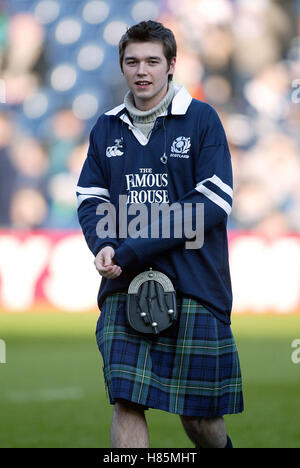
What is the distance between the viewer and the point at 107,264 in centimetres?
398

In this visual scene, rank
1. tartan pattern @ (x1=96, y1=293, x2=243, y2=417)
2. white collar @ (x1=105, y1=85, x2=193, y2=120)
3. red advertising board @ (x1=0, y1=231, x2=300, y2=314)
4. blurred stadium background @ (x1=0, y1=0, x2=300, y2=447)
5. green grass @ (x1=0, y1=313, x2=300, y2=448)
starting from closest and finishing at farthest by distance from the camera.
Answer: tartan pattern @ (x1=96, y1=293, x2=243, y2=417)
white collar @ (x1=105, y1=85, x2=193, y2=120)
green grass @ (x1=0, y1=313, x2=300, y2=448)
red advertising board @ (x1=0, y1=231, x2=300, y2=314)
blurred stadium background @ (x1=0, y1=0, x2=300, y2=447)

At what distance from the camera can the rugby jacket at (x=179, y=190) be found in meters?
4.11

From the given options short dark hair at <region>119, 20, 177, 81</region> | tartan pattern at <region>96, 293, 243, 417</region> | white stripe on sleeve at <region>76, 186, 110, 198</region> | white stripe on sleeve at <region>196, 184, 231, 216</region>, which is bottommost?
tartan pattern at <region>96, 293, 243, 417</region>

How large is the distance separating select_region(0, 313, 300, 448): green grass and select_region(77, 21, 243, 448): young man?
5.31 feet

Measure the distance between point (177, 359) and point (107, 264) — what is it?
0.50 metres

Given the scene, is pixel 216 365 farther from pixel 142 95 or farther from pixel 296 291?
pixel 296 291

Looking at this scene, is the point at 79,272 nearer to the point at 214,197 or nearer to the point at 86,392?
the point at 86,392

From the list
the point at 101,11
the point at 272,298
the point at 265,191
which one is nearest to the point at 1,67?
the point at 101,11

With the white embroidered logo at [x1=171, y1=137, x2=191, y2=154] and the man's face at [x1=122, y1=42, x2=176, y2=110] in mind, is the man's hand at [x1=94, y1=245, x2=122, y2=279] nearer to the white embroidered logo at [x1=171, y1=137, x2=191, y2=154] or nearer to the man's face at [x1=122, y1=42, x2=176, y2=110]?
the white embroidered logo at [x1=171, y1=137, x2=191, y2=154]

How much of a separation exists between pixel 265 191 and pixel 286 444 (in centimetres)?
1259

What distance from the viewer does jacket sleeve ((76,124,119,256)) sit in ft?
14.0

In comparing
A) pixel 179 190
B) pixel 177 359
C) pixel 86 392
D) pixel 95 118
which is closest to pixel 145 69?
pixel 179 190

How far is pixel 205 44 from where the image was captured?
18422 mm

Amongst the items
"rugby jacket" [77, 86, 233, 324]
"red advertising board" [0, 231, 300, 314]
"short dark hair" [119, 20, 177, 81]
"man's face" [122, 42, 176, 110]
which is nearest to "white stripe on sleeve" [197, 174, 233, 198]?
"rugby jacket" [77, 86, 233, 324]
